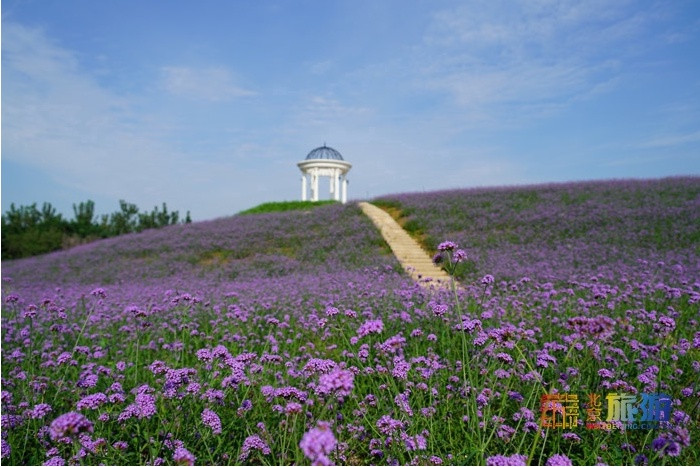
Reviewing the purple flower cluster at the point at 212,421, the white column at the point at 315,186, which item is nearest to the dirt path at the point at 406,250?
the purple flower cluster at the point at 212,421

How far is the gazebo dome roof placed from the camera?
39.5m

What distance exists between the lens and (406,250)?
16531 mm

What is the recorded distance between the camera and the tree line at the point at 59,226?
89.4ft

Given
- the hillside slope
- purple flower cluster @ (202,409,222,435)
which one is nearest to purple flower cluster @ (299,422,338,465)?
purple flower cluster @ (202,409,222,435)

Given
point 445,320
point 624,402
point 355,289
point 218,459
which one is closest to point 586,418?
point 624,402

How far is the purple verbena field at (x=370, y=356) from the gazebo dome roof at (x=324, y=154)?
2284cm

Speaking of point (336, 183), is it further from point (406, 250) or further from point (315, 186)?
point (406, 250)

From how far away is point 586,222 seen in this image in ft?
56.8

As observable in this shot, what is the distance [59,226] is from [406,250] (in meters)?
25.1

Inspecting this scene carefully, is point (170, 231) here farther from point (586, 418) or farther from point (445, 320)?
point (586, 418)

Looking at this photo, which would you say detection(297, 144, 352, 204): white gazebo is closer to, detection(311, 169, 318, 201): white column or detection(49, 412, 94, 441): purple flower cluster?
detection(311, 169, 318, 201): white column

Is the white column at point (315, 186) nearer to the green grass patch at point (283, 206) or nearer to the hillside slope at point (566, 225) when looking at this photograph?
the green grass patch at point (283, 206)

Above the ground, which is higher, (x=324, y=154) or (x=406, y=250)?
(x=324, y=154)

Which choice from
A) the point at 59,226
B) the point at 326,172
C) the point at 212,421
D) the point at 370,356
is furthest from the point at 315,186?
the point at 212,421
